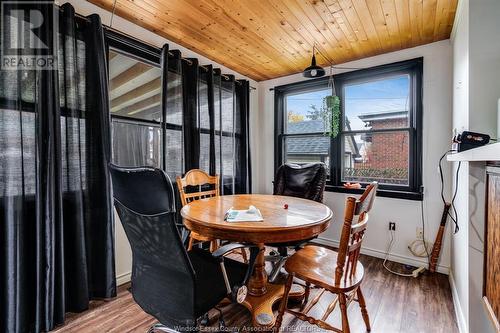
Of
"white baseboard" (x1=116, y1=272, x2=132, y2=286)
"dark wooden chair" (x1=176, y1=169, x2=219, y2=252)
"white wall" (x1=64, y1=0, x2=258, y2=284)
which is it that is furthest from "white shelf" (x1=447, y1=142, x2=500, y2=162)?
"white baseboard" (x1=116, y1=272, x2=132, y2=286)

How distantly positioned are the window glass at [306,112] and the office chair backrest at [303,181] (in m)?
0.81

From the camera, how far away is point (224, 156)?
3250mm

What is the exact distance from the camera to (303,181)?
2.73m

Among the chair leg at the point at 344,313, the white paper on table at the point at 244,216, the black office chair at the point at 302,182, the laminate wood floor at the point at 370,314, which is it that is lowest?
the laminate wood floor at the point at 370,314

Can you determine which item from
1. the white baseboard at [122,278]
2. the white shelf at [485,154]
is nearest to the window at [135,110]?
the white baseboard at [122,278]

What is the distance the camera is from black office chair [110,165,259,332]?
1013 mm

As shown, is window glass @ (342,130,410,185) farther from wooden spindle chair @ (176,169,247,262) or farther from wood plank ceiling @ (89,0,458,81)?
wooden spindle chair @ (176,169,247,262)

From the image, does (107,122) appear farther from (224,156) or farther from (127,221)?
(224,156)

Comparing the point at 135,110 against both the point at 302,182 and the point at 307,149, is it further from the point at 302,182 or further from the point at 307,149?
the point at 307,149

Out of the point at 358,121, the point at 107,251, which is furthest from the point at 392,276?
the point at 107,251

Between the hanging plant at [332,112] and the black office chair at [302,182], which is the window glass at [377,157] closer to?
the hanging plant at [332,112]

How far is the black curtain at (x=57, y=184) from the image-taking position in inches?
60.4

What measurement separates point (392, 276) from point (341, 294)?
4.73 ft
